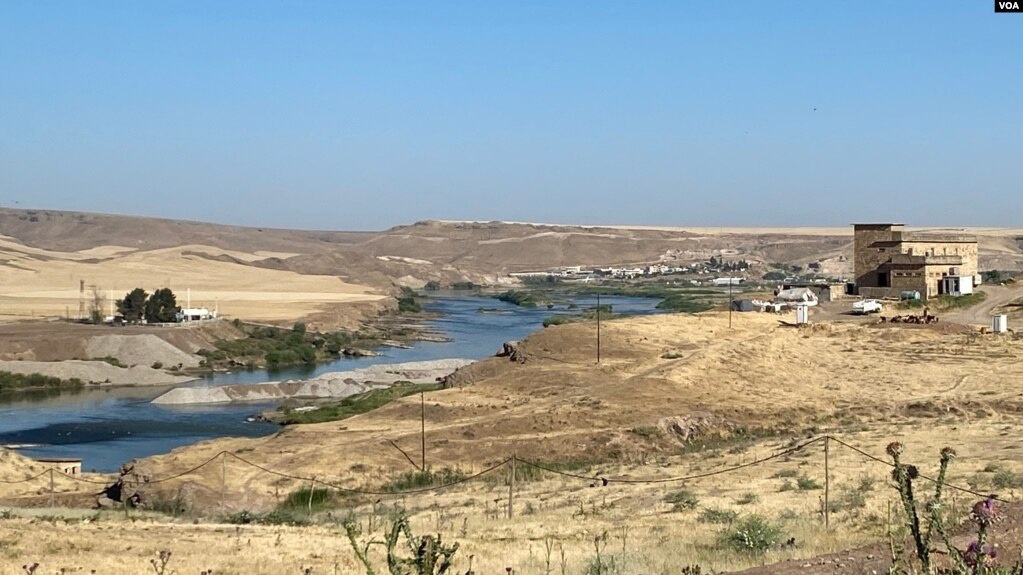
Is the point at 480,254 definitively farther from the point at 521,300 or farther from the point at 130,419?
the point at 130,419

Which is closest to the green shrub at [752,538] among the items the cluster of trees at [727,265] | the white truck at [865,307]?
the white truck at [865,307]

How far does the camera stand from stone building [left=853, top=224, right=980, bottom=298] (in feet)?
144

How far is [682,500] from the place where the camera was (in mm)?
15078

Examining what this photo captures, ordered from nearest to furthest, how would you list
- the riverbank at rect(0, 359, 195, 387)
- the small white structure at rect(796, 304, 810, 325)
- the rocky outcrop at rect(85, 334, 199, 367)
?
the small white structure at rect(796, 304, 810, 325) → the riverbank at rect(0, 359, 195, 387) → the rocky outcrop at rect(85, 334, 199, 367)

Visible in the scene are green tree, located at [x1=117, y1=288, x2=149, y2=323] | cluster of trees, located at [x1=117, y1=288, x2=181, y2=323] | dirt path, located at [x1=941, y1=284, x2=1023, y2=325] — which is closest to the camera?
dirt path, located at [x1=941, y1=284, x2=1023, y2=325]

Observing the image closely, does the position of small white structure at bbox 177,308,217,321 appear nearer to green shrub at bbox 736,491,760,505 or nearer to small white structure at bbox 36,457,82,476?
small white structure at bbox 36,457,82,476

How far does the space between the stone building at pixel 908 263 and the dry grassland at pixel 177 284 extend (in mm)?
44955

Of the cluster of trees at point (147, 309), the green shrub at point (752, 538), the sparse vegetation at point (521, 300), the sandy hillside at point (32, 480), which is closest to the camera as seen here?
the green shrub at point (752, 538)

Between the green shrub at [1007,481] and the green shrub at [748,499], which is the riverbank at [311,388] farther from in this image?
the green shrub at [1007,481]

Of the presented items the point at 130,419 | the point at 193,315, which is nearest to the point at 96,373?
the point at 130,419

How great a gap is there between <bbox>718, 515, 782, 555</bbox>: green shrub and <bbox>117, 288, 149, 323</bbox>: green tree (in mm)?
60915

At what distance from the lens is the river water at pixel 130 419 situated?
33656mm

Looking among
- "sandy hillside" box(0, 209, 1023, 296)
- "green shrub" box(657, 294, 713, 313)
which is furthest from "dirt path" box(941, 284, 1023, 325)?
"sandy hillside" box(0, 209, 1023, 296)

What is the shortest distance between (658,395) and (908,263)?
21.7m
